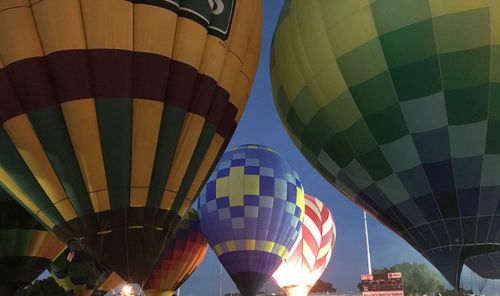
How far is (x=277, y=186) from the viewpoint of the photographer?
15336 millimetres

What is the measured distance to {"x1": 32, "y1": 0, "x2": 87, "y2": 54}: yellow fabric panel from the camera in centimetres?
586

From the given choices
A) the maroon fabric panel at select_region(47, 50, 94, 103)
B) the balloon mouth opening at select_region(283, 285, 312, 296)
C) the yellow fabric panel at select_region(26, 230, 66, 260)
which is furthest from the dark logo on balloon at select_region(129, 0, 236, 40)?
the balloon mouth opening at select_region(283, 285, 312, 296)

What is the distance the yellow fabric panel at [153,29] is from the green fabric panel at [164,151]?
0.84 metres

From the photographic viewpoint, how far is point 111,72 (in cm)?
606

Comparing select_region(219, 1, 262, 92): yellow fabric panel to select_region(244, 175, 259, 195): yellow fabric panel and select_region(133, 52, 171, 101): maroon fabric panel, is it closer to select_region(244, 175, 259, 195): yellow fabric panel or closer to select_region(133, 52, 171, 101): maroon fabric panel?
select_region(133, 52, 171, 101): maroon fabric panel

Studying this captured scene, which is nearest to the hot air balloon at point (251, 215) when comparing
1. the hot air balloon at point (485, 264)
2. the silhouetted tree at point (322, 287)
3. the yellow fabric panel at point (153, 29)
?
the hot air balloon at point (485, 264)

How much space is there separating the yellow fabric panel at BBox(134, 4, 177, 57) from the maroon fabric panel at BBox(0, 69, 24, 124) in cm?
171

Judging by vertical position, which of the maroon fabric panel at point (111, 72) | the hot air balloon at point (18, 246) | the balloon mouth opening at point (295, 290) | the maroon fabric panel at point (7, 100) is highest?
the maroon fabric panel at point (111, 72)

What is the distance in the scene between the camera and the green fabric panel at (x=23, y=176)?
240 inches

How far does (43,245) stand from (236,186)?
22.1ft

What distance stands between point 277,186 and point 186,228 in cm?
525

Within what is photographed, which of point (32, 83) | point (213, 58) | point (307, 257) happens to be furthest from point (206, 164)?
point (307, 257)

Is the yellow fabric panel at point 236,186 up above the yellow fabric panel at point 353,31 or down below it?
below

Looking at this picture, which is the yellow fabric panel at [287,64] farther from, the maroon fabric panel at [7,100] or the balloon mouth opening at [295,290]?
the balloon mouth opening at [295,290]
